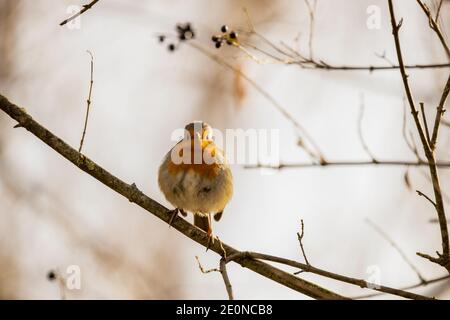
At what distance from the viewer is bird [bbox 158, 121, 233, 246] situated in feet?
16.8

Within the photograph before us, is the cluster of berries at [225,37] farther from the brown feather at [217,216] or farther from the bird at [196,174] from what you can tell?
the brown feather at [217,216]

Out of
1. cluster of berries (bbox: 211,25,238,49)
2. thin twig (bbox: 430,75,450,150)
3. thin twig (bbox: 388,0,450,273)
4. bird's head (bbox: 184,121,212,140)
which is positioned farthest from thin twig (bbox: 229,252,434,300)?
bird's head (bbox: 184,121,212,140)

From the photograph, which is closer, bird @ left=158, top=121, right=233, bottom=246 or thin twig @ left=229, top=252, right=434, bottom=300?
thin twig @ left=229, top=252, right=434, bottom=300

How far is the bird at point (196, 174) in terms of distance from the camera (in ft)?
16.8

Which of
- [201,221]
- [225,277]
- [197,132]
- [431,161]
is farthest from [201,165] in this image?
[431,161]

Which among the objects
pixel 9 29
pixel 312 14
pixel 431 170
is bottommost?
pixel 431 170

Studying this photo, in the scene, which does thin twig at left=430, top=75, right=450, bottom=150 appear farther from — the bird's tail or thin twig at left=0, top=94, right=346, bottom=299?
the bird's tail

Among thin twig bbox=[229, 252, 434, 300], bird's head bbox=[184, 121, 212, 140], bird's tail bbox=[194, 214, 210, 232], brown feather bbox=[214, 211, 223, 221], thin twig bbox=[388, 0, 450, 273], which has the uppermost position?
bird's head bbox=[184, 121, 212, 140]

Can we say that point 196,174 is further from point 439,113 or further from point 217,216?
point 439,113

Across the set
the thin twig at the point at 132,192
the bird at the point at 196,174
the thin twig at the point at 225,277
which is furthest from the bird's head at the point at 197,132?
the thin twig at the point at 225,277

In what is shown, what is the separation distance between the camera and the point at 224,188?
5.27 meters

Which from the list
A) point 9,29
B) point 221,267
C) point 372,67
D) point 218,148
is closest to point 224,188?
point 218,148

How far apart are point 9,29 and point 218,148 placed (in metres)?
4.13
